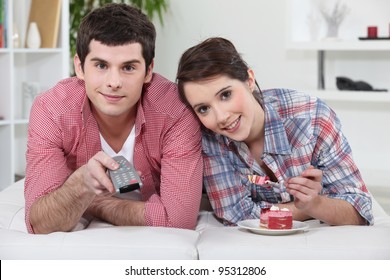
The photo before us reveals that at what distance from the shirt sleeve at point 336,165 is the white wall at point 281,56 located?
2129mm

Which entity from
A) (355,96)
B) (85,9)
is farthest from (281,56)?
(85,9)

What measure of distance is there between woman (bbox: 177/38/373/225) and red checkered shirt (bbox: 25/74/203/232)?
8 cm

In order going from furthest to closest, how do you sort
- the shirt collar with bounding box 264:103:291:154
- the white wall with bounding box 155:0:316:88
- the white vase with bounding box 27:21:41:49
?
the white wall with bounding box 155:0:316:88, the white vase with bounding box 27:21:41:49, the shirt collar with bounding box 264:103:291:154

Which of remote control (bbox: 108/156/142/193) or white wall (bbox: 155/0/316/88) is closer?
remote control (bbox: 108/156/142/193)

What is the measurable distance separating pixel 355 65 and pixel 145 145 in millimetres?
2727

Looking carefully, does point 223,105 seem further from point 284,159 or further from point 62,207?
point 62,207

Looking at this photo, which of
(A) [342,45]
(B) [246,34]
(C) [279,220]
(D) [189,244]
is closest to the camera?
(D) [189,244]

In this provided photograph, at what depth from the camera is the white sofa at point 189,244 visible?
5.67 feet

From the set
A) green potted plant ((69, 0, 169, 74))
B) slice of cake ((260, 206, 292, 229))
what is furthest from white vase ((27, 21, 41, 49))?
slice of cake ((260, 206, 292, 229))

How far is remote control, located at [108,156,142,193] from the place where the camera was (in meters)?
1.64

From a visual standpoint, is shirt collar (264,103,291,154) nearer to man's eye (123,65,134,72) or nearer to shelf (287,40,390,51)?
man's eye (123,65,134,72)

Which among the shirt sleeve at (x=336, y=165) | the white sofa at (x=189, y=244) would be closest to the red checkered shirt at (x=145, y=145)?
the white sofa at (x=189, y=244)

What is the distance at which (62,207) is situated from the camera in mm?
1866
